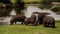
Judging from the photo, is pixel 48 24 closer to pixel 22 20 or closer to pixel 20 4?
pixel 22 20

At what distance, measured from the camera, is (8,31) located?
12.7 m

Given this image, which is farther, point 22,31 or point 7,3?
point 7,3

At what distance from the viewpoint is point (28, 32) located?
1247 cm

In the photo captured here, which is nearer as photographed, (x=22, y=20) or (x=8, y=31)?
(x=8, y=31)

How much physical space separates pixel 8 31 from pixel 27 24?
2879 millimetres

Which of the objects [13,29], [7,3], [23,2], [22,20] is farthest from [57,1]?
[13,29]

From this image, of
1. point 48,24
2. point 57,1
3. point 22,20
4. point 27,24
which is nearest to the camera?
point 48,24

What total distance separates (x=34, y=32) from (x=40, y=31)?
0.42 m

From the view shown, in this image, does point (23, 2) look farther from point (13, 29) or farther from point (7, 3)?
point (13, 29)

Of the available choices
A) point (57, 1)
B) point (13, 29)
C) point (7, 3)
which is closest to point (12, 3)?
point (7, 3)

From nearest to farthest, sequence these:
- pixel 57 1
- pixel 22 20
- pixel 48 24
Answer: pixel 48 24 → pixel 22 20 → pixel 57 1

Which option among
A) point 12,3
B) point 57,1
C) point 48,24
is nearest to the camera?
point 48,24

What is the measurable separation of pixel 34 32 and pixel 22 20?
13.6 ft

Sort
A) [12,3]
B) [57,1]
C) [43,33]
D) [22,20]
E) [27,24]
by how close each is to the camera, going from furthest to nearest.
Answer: [57,1] → [12,3] → [22,20] → [27,24] → [43,33]
